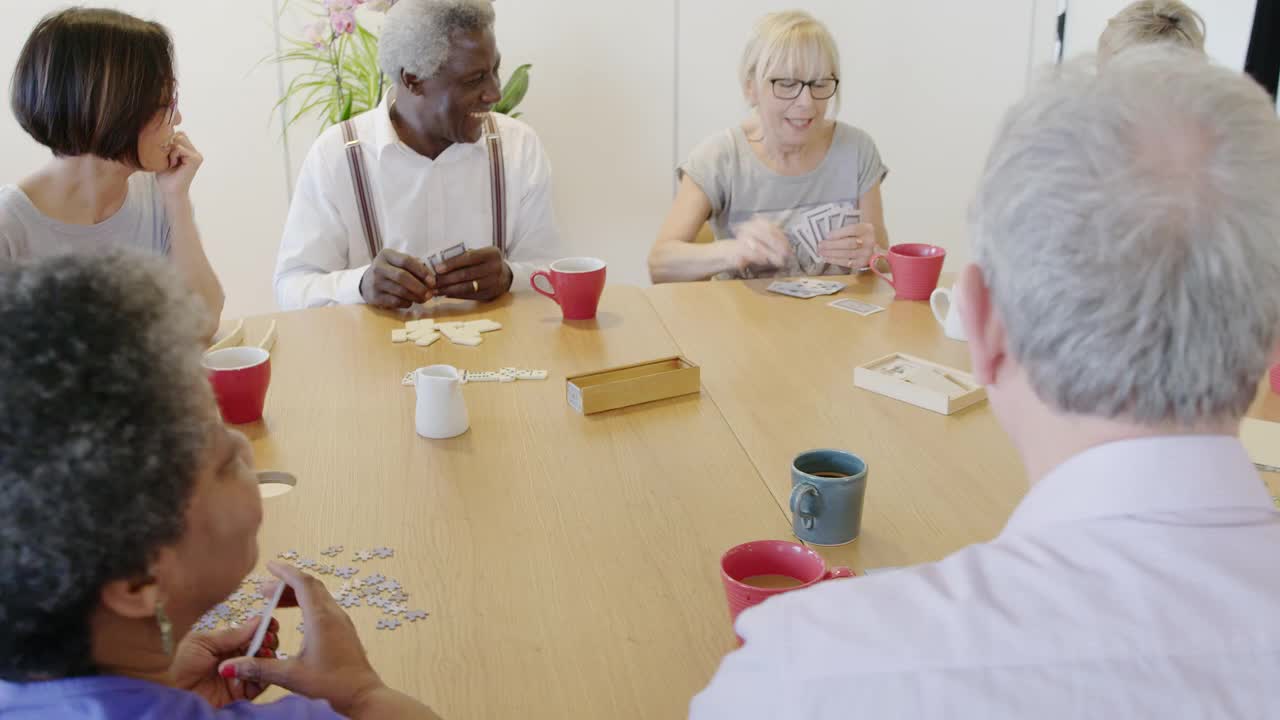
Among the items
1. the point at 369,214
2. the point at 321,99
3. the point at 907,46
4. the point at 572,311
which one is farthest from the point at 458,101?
the point at 907,46

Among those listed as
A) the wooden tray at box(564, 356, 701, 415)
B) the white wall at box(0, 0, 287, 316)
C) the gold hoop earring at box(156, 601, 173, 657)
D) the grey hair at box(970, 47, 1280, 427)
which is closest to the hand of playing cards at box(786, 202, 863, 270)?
the wooden tray at box(564, 356, 701, 415)

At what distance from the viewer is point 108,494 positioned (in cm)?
78

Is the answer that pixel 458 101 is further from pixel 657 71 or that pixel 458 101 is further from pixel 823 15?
pixel 823 15

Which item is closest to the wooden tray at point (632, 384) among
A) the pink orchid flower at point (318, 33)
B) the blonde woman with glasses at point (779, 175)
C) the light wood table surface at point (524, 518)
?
the light wood table surface at point (524, 518)

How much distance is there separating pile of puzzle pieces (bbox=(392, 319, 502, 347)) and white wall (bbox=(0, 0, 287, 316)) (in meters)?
2.37

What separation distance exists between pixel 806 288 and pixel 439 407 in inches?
42.4

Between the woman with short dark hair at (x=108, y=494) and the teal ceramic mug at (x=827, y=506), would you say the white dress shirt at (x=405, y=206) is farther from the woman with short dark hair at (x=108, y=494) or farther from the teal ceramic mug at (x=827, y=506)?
the woman with short dark hair at (x=108, y=494)

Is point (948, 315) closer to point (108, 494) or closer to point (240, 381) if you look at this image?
point (240, 381)

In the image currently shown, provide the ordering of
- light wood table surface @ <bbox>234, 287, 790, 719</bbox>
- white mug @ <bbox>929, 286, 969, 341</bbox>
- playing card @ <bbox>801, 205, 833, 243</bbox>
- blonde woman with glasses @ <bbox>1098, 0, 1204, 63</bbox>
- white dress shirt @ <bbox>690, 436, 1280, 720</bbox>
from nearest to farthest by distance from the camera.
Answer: white dress shirt @ <bbox>690, 436, 1280, 720</bbox>, light wood table surface @ <bbox>234, 287, 790, 719</bbox>, white mug @ <bbox>929, 286, 969, 341</bbox>, blonde woman with glasses @ <bbox>1098, 0, 1204, 63</bbox>, playing card @ <bbox>801, 205, 833, 243</bbox>

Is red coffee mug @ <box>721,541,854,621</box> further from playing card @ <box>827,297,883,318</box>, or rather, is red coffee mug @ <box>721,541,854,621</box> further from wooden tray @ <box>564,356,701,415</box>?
playing card @ <box>827,297,883,318</box>

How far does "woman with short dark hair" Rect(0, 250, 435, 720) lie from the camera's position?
76cm

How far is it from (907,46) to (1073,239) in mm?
4025

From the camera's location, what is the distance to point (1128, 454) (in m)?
0.83

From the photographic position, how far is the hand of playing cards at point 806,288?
2.47 m
